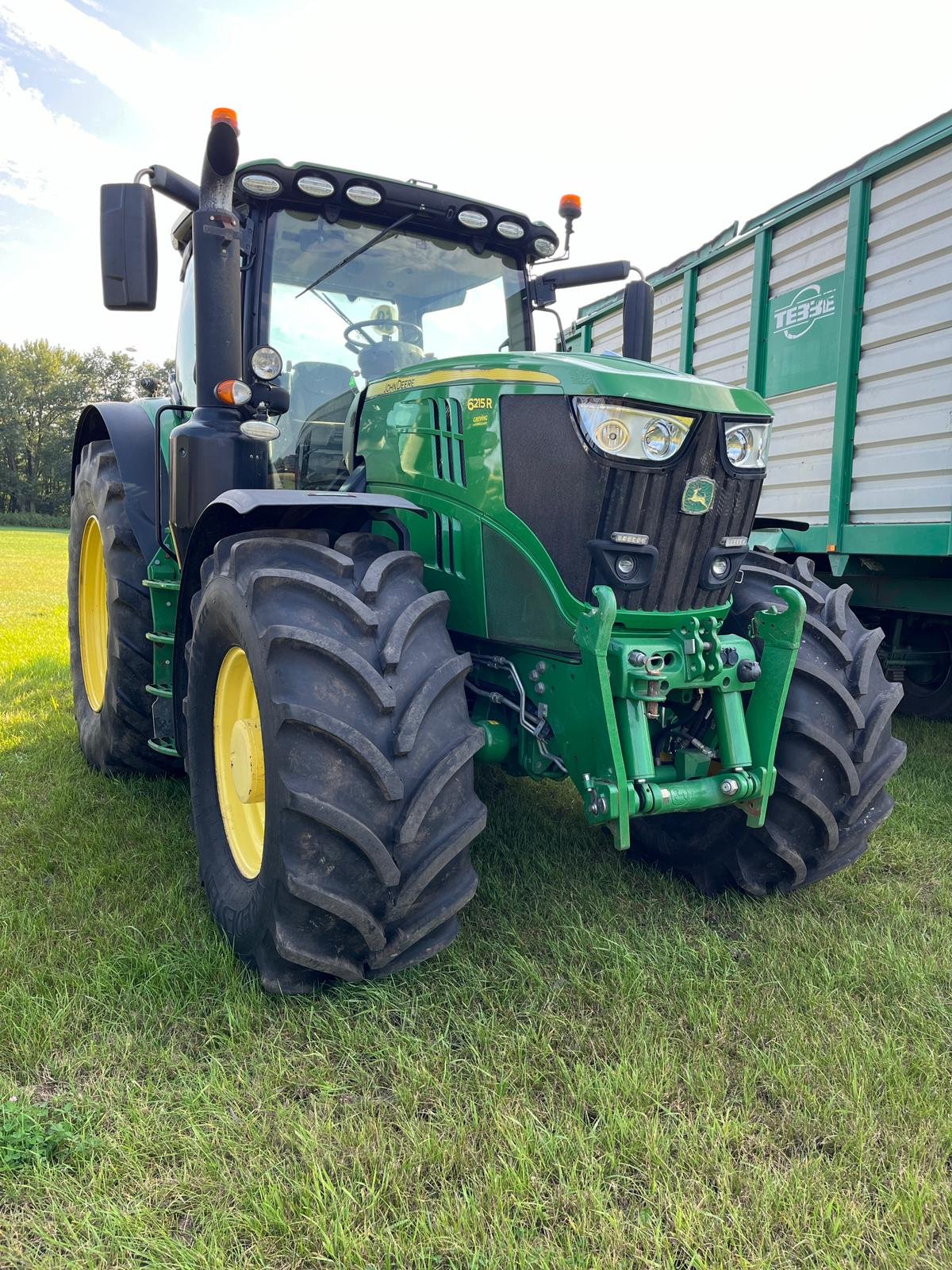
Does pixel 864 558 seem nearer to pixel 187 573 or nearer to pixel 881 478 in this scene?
pixel 881 478

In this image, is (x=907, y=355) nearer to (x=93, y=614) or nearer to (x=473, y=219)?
(x=473, y=219)

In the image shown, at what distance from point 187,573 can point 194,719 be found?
0.48m

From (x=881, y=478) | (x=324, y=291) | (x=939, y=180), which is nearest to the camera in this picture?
(x=324, y=291)

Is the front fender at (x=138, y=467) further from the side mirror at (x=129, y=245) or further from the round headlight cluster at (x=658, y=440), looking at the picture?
the round headlight cluster at (x=658, y=440)

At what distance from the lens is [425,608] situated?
230cm

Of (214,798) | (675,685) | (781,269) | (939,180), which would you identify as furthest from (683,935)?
(781,269)

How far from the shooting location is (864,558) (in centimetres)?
455

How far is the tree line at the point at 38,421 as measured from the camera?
5353cm

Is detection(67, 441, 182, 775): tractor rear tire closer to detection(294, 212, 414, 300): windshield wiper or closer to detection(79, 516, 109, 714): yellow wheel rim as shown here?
detection(79, 516, 109, 714): yellow wheel rim

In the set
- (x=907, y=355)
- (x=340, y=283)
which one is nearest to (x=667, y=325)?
(x=907, y=355)

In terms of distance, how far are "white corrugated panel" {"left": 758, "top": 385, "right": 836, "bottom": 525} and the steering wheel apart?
2356mm

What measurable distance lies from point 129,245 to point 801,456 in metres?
3.54

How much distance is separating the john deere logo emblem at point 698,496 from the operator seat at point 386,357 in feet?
4.47

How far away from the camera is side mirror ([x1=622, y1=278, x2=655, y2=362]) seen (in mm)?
3555
